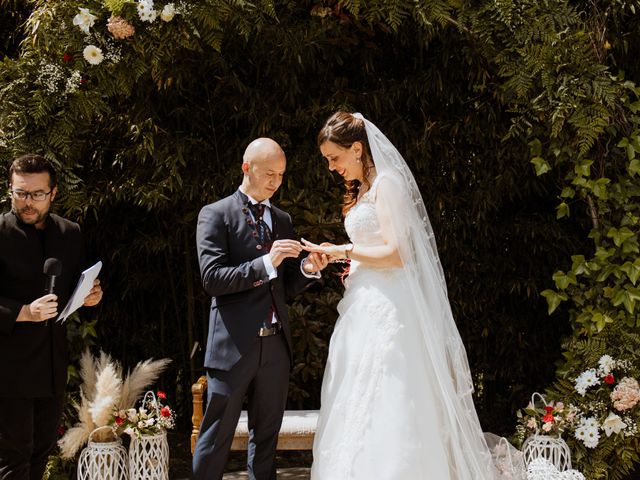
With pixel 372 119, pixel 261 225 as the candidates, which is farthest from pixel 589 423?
pixel 372 119

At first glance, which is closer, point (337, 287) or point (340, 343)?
point (340, 343)

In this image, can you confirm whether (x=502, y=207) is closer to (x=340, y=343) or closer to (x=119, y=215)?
(x=340, y=343)

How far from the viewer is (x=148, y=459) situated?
4090mm

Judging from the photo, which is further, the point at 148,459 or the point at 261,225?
the point at 148,459

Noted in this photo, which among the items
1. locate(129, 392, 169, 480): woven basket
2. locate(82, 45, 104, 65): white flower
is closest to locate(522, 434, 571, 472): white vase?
locate(129, 392, 169, 480): woven basket

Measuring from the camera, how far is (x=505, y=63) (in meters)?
4.07

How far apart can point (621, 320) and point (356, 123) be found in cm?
197

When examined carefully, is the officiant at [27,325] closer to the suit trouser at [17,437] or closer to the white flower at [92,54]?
the suit trouser at [17,437]

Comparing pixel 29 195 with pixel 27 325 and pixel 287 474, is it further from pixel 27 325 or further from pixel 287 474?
pixel 287 474

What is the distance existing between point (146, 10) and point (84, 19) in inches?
13.1

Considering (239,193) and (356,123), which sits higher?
(356,123)

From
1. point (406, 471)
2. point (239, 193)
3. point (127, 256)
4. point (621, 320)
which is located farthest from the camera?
point (127, 256)

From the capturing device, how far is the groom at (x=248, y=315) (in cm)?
342

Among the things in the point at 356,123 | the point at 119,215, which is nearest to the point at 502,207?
the point at 356,123
